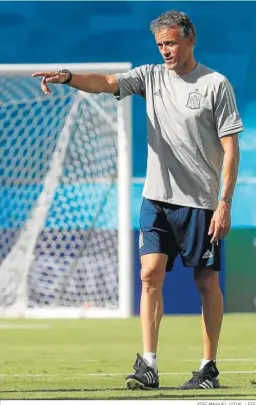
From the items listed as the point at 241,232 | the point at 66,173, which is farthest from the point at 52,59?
the point at 241,232

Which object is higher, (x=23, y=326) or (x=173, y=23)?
(x=173, y=23)

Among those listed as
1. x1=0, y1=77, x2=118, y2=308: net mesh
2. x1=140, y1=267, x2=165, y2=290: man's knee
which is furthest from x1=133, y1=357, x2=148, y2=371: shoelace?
x1=0, y1=77, x2=118, y2=308: net mesh

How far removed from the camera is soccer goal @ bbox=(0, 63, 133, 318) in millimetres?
14812

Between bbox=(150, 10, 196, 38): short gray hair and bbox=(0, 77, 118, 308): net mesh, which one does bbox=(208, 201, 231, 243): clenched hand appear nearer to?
bbox=(150, 10, 196, 38): short gray hair

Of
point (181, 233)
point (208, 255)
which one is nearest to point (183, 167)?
point (181, 233)

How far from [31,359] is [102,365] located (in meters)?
0.82

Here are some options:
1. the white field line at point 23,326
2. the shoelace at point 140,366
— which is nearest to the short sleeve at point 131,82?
the shoelace at point 140,366

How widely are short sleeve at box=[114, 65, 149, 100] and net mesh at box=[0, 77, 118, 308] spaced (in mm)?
8535

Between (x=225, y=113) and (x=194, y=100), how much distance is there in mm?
164

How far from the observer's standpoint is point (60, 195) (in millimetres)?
15070

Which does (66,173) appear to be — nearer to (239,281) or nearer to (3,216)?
(3,216)

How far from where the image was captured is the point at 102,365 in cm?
783

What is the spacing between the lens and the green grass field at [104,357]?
571cm

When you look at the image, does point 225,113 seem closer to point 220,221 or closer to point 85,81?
point 220,221
